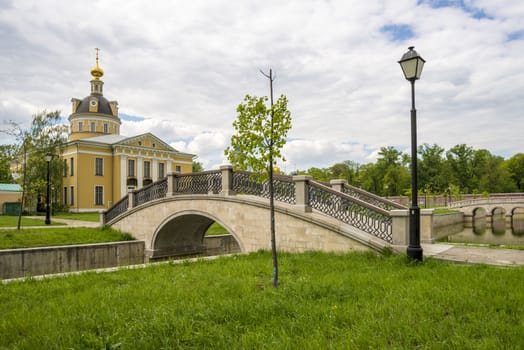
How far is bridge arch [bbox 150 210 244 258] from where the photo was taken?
15.7 meters

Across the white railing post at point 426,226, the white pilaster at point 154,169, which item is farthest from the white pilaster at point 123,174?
the white railing post at point 426,226

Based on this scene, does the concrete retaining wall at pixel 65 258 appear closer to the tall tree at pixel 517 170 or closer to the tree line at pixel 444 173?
the tree line at pixel 444 173

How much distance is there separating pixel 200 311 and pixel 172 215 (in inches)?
440

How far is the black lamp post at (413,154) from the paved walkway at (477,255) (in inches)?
34.0

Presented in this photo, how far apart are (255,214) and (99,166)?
32185 mm

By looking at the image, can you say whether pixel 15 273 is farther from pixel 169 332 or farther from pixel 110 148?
pixel 110 148

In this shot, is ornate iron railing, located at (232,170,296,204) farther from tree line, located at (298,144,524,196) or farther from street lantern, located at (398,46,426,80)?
tree line, located at (298,144,524,196)

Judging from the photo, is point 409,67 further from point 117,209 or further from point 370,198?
point 117,209

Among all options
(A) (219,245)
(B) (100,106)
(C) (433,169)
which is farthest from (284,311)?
(C) (433,169)

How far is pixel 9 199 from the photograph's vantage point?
3359cm

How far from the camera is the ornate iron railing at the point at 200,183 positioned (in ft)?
44.5

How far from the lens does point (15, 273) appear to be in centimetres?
1293

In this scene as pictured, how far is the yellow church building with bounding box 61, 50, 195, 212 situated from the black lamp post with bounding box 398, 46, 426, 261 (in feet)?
119

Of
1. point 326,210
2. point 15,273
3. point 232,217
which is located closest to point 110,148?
point 15,273
